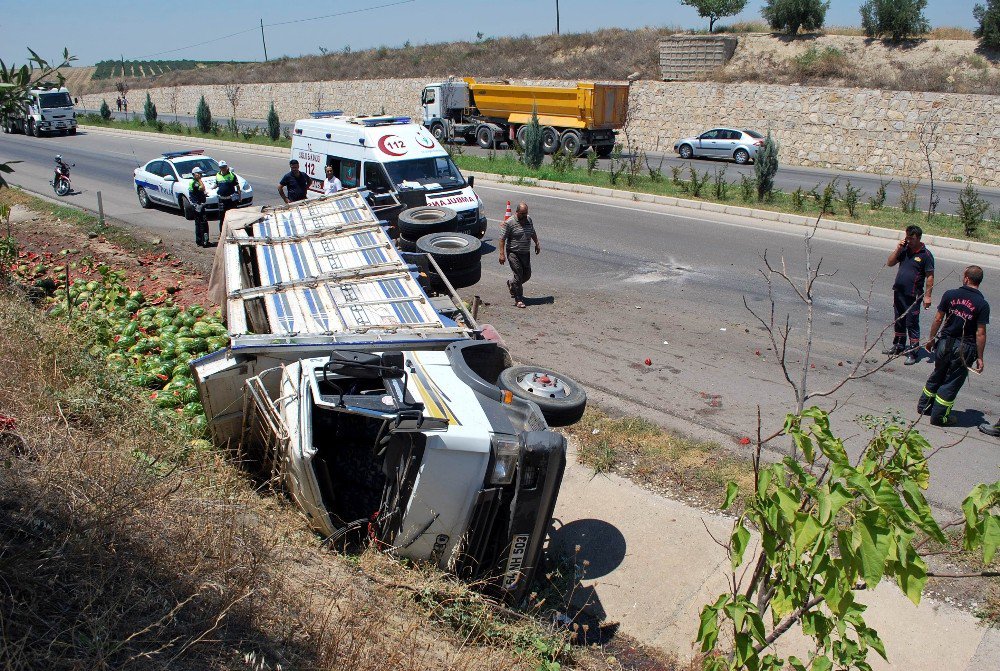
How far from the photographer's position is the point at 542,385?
6289 mm

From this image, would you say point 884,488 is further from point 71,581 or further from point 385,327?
point 385,327

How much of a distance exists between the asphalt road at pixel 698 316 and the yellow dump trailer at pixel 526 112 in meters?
10.8

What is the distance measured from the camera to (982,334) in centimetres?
805

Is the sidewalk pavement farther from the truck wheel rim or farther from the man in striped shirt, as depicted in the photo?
the man in striped shirt

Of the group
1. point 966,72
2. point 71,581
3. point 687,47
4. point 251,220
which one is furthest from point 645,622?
point 687,47

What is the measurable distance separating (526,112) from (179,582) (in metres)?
31.4

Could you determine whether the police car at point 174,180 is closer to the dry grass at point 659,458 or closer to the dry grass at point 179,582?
the dry grass at point 659,458

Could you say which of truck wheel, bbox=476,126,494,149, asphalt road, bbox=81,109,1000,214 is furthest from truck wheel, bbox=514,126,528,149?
asphalt road, bbox=81,109,1000,214

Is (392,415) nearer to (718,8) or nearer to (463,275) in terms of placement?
(463,275)

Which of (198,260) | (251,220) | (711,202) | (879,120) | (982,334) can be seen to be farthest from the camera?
(879,120)

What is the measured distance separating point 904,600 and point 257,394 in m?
5.04

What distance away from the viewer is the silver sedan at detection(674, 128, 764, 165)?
104 feet

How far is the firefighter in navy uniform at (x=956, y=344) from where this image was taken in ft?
26.6

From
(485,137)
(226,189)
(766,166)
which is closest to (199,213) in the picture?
(226,189)
